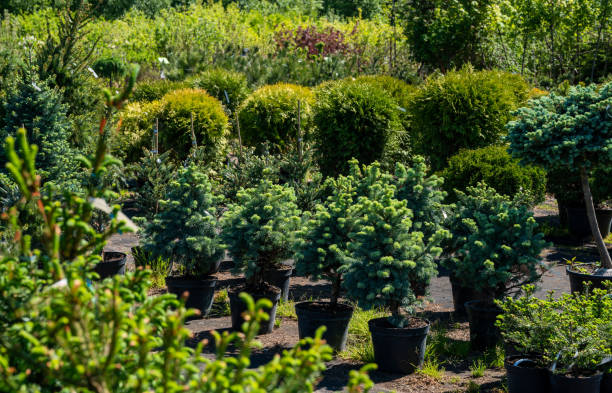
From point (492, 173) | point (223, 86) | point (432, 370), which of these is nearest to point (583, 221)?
point (492, 173)

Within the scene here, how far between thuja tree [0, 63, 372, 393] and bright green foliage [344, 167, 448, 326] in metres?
2.73

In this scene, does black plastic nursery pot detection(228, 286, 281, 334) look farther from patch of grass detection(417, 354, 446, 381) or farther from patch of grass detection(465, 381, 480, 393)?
patch of grass detection(465, 381, 480, 393)

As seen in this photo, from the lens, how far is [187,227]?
5.73 m

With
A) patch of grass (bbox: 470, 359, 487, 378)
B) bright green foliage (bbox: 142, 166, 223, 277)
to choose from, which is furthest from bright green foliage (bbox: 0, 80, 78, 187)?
patch of grass (bbox: 470, 359, 487, 378)

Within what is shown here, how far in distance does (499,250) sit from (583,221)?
4.24m

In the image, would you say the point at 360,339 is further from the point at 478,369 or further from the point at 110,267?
the point at 110,267

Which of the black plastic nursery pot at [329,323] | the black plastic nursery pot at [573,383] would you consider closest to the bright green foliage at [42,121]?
the black plastic nursery pot at [329,323]

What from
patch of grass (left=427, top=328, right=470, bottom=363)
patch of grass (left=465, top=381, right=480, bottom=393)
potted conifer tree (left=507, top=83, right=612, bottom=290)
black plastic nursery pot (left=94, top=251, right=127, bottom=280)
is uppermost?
potted conifer tree (left=507, top=83, right=612, bottom=290)

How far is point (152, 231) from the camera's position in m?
5.83

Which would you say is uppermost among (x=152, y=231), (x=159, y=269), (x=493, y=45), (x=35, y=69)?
(x=493, y=45)

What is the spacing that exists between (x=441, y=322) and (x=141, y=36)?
21.6 m

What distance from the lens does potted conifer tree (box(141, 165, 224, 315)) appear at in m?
5.65

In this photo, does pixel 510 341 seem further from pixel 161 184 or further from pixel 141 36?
pixel 141 36

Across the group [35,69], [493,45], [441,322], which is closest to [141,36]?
[493,45]
